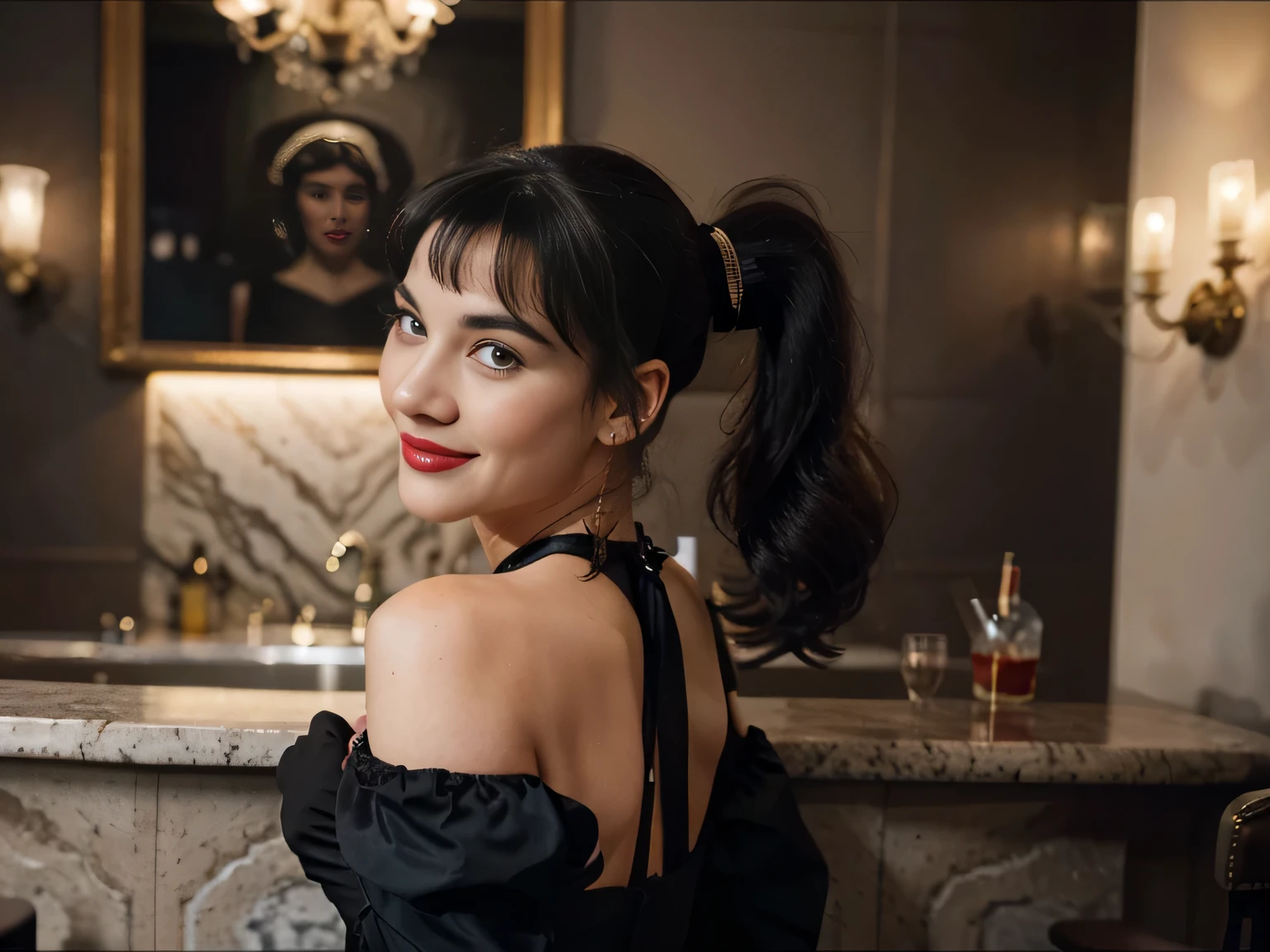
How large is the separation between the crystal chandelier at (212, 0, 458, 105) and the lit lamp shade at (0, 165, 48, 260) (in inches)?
22.0

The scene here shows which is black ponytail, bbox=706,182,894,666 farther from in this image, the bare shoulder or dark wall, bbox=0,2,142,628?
dark wall, bbox=0,2,142,628

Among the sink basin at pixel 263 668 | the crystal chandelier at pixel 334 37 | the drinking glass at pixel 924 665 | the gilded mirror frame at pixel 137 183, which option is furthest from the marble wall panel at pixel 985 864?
the crystal chandelier at pixel 334 37

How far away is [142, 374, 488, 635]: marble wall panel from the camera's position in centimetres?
257

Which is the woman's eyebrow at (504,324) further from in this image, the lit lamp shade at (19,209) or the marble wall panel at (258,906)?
the lit lamp shade at (19,209)

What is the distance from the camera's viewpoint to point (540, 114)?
236 centimetres

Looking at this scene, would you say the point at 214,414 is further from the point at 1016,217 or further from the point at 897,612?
the point at 1016,217

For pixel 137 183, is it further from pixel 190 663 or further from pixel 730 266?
pixel 730 266

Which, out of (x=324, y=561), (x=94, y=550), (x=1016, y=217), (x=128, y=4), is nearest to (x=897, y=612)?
(x=1016, y=217)

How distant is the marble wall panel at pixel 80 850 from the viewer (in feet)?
4.23

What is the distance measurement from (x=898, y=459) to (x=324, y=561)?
4.57 ft

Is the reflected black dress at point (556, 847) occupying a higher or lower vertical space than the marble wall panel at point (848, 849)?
higher

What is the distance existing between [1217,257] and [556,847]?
1518 mm

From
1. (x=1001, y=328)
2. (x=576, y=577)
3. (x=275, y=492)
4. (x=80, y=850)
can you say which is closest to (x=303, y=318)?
(x=275, y=492)

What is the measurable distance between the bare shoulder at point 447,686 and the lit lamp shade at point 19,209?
2.12 metres
